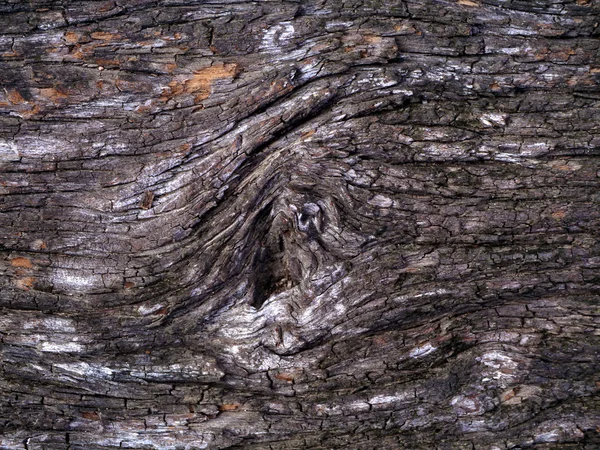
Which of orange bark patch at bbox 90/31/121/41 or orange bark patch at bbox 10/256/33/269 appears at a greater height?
orange bark patch at bbox 90/31/121/41

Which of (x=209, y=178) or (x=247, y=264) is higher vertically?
(x=209, y=178)

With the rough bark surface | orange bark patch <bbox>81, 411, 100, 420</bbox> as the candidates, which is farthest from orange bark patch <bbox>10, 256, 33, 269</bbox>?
orange bark patch <bbox>81, 411, 100, 420</bbox>

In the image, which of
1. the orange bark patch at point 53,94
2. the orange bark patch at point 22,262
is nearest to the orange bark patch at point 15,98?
the orange bark patch at point 53,94

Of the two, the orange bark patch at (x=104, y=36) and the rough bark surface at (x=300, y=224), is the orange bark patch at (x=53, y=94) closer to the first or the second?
the rough bark surface at (x=300, y=224)

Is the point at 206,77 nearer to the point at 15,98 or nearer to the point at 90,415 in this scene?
the point at 15,98

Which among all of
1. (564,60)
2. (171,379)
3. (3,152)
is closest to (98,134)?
(3,152)

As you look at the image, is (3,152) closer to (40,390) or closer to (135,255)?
(135,255)

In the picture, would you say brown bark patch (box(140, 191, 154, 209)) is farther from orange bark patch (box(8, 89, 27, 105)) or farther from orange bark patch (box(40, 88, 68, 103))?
orange bark patch (box(8, 89, 27, 105))
